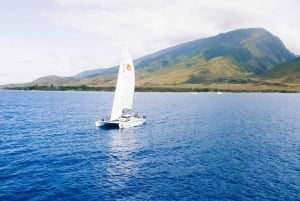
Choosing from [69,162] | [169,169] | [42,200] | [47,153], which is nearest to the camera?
[42,200]

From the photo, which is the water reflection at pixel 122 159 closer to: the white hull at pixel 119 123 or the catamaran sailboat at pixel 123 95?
the white hull at pixel 119 123

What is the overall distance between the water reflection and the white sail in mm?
10728

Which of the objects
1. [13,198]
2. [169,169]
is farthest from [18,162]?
[169,169]

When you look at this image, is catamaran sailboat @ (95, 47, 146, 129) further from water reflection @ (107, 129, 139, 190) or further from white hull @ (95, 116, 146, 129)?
water reflection @ (107, 129, 139, 190)

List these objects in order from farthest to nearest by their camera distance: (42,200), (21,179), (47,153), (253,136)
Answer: (253,136) < (47,153) < (21,179) < (42,200)

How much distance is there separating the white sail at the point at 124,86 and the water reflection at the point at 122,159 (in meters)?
10.7

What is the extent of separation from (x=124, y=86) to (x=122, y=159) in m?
39.8

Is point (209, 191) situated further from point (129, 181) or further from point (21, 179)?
point (21, 179)

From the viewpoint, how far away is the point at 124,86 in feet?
316

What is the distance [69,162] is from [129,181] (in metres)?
14.8

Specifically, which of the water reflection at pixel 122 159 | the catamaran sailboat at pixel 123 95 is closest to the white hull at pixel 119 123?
A: the catamaran sailboat at pixel 123 95

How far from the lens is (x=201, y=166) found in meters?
54.8

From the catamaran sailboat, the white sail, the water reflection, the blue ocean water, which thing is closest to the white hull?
the catamaran sailboat

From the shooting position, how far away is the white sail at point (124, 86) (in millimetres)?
94137
